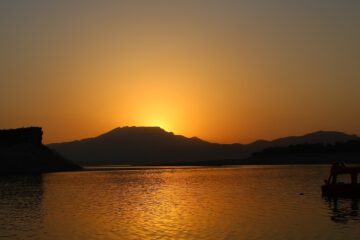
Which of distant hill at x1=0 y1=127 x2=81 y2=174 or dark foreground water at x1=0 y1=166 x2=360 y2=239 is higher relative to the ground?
distant hill at x1=0 y1=127 x2=81 y2=174

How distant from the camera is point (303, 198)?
56.0m

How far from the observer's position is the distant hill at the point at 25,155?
177 meters

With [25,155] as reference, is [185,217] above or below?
below

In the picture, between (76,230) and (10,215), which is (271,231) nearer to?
(76,230)

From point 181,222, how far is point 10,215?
666 inches

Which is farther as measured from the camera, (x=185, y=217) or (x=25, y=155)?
(x=25, y=155)

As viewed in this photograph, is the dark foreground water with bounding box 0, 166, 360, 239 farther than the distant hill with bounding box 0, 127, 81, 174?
No

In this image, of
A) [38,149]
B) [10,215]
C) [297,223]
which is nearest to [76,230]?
[10,215]

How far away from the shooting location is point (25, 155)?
184m

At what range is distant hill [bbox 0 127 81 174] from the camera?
177 m

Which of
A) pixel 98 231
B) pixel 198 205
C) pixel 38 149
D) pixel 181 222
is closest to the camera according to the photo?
pixel 98 231

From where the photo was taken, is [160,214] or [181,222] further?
[160,214]

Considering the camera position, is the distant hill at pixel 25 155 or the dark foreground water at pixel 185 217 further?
the distant hill at pixel 25 155

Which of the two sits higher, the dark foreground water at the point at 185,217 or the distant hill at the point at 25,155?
the distant hill at the point at 25,155
